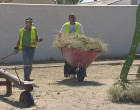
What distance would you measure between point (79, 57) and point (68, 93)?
1756 millimetres

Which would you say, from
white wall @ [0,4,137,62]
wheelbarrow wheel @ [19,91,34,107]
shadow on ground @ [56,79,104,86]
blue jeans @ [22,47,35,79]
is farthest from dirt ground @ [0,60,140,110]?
white wall @ [0,4,137,62]

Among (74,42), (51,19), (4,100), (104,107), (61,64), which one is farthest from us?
(51,19)

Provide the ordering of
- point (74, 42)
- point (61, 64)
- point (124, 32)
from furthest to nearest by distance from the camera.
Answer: point (124, 32)
point (61, 64)
point (74, 42)

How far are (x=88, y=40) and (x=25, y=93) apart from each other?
3.43 meters

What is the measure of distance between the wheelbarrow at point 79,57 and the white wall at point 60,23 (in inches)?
221

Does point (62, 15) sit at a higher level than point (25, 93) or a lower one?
higher

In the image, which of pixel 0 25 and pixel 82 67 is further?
pixel 0 25

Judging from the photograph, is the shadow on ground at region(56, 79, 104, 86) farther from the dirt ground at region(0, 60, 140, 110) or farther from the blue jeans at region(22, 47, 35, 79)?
the blue jeans at region(22, 47, 35, 79)

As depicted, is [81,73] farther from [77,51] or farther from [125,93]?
[125,93]

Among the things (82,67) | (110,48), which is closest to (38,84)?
(82,67)

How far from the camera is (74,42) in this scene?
11.0 meters

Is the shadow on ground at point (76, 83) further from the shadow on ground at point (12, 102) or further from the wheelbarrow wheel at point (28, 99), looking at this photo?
the wheelbarrow wheel at point (28, 99)

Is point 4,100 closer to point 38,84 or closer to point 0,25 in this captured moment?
point 38,84

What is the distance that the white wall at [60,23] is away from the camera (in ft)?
54.0
